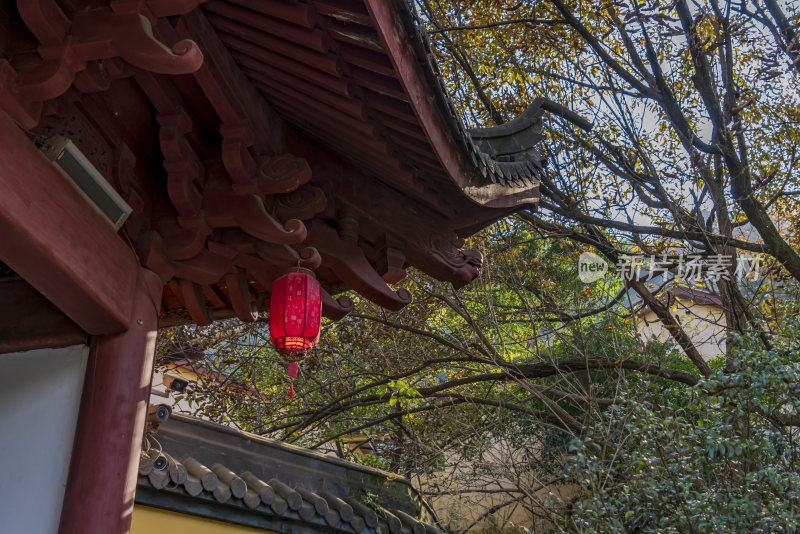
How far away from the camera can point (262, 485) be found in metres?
4.95

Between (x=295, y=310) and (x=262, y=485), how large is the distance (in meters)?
1.94

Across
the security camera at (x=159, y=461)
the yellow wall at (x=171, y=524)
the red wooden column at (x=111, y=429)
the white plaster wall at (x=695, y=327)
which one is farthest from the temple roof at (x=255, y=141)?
the white plaster wall at (x=695, y=327)

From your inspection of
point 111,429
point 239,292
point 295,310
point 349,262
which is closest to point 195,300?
point 239,292

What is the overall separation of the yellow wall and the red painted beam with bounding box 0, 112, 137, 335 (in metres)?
1.83

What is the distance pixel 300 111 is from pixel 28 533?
190 cm

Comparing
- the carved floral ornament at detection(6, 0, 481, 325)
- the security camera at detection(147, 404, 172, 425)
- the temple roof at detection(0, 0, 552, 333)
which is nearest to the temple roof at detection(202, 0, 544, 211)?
the temple roof at detection(0, 0, 552, 333)

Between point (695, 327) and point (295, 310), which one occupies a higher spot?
point (695, 327)

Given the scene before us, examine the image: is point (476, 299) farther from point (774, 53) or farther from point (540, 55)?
point (774, 53)

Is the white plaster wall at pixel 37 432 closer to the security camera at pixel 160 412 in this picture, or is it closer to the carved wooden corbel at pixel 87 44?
the security camera at pixel 160 412

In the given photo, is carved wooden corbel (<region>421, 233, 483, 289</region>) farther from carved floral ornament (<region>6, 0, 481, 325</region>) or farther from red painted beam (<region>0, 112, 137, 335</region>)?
red painted beam (<region>0, 112, 137, 335</region>)

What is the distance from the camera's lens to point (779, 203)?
8.93 meters

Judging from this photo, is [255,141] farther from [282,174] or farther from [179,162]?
[179,162]

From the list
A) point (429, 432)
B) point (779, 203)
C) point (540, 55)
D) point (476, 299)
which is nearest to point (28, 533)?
point (476, 299)

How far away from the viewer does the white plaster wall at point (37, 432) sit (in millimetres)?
2680
